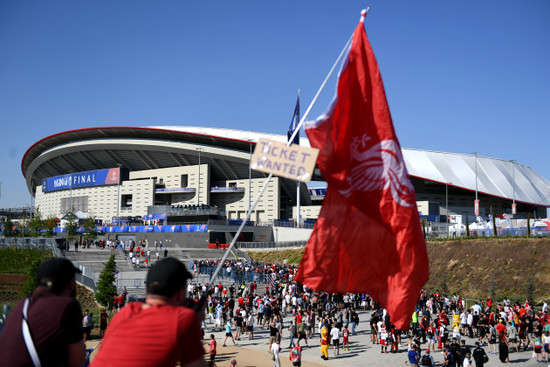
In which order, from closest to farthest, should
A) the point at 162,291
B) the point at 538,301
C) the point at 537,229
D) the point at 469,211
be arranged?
the point at 162,291
the point at 538,301
the point at 537,229
the point at 469,211

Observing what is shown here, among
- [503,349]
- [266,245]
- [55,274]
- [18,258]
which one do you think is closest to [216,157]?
[266,245]

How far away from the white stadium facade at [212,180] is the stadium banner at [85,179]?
17 cm

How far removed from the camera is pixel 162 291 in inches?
104

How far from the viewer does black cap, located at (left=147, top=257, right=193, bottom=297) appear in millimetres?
2629

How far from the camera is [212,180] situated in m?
76.2

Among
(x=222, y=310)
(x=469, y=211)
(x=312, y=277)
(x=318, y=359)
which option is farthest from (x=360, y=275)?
(x=469, y=211)

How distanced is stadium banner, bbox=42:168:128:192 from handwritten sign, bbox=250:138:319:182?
7569 centimetres

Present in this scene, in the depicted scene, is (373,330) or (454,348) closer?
(454,348)

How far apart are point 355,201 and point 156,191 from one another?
71.1 meters

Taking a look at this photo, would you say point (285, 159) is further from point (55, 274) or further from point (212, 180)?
point (212, 180)

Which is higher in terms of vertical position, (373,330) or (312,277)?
(312,277)

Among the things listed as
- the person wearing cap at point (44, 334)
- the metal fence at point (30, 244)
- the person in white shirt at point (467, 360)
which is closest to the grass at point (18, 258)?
the metal fence at point (30, 244)

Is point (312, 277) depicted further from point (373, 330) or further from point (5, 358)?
point (373, 330)

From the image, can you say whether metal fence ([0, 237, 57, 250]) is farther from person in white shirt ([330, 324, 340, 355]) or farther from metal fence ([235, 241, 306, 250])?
person in white shirt ([330, 324, 340, 355])
